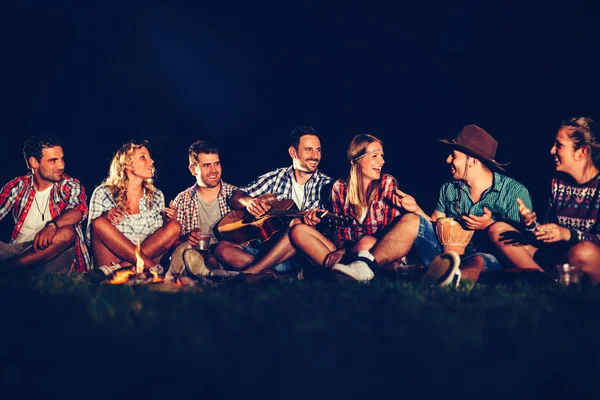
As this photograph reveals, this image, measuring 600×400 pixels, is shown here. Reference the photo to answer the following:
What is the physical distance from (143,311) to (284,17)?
16.7 ft

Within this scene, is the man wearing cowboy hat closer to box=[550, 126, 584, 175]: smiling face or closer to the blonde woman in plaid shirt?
box=[550, 126, 584, 175]: smiling face

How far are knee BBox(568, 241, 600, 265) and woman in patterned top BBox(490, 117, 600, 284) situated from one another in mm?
192

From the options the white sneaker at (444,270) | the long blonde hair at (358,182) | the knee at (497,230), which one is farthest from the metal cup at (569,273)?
the long blonde hair at (358,182)

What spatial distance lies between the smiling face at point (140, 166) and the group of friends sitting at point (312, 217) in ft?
0.05

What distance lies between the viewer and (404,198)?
5867mm

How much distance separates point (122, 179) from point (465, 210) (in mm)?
3665

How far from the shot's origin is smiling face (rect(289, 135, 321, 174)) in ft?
22.1

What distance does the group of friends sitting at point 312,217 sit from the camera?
5.38 meters

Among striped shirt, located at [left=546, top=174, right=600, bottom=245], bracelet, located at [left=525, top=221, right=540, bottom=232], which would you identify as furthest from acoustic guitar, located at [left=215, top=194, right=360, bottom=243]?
striped shirt, located at [left=546, top=174, right=600, bottom=245]

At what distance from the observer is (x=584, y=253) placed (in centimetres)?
494

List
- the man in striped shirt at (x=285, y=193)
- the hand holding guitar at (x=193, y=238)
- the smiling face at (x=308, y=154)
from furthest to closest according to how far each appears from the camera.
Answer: the smiling face at (x=308, y=154), the hand holding guitar at (x=193, y=238), the man in striped shirt at (x=285, y=193)

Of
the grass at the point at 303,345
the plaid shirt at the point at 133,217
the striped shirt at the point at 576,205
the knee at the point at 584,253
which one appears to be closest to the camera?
the grass at the point at 303,345

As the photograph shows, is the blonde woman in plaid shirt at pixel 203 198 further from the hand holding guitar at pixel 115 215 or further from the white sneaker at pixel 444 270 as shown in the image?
the white sneaker at pixel 444 270

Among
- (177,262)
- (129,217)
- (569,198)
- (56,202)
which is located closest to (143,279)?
(177,262)
